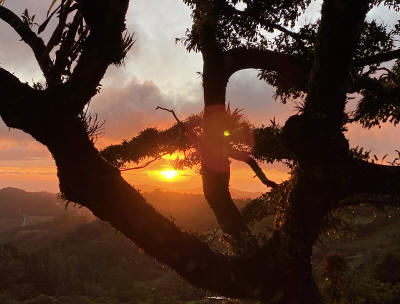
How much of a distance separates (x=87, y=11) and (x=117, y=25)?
0.89ft

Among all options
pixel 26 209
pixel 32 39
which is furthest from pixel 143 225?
pixel 26 209

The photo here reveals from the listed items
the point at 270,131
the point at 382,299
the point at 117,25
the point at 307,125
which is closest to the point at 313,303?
the point at 307,125

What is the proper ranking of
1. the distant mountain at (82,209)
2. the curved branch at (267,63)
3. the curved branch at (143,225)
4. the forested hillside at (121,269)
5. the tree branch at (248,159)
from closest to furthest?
the curved branch at (143,225)
the curved branch at (267,63)
the tree branch at (248,159)
the forested hillside at (121,269)
the distant mountain at (82,209)

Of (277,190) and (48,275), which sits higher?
(277,190)

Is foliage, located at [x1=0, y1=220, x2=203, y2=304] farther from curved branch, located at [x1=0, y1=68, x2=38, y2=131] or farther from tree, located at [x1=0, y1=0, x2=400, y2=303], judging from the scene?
curved branch, located at [x1=0, y1=68, x2=38, y2=131]

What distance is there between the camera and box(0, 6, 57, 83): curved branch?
140 inches

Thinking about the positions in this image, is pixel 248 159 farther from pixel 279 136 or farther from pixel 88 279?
pixel 88 279

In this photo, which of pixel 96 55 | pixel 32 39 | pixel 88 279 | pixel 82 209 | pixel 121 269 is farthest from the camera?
pixel 82 209

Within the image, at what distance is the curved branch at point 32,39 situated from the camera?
3544 mm

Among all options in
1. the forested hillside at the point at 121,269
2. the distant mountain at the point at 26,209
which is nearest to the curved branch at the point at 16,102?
the forested hillside at the point at 121,269

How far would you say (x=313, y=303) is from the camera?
14.5 feet

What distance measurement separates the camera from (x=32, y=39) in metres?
3.58

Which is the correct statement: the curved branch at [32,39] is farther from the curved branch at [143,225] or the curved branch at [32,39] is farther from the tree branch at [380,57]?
the tree branch at [380,57]

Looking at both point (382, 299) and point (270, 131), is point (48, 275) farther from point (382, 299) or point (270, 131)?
point (270, 131)
